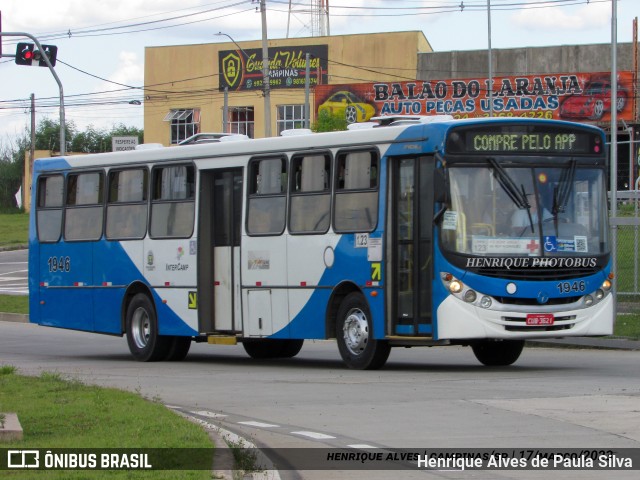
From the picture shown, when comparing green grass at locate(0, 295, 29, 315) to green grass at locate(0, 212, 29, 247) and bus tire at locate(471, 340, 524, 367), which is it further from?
green grass at locate(0, 212, 29, 247)

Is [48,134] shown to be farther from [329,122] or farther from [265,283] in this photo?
[265,283]

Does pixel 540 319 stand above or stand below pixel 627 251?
below

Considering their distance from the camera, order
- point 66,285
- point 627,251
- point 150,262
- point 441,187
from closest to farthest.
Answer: point 441,187, point 150,262, point 66,285, point 627,251

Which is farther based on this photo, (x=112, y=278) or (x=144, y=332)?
(x=112, y=278)

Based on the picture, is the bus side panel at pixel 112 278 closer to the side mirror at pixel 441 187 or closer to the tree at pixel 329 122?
the side mirror at pixel 441 187

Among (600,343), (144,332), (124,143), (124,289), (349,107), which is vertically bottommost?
(600,343)

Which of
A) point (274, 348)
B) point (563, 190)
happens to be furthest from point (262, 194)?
point (563, 190)

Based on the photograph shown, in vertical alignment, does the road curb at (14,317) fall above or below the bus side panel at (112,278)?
below

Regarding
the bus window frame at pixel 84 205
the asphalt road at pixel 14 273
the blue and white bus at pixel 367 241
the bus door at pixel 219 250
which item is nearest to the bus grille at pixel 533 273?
the blue and white bus at pixel 367 241

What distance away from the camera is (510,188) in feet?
56.0

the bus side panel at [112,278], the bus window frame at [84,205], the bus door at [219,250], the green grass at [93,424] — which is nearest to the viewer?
the green grass at [93,424]

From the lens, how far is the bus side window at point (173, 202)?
21016mm

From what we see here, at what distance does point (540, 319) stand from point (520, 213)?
4.36ft

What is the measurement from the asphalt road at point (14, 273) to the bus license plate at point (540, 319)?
27.1m
